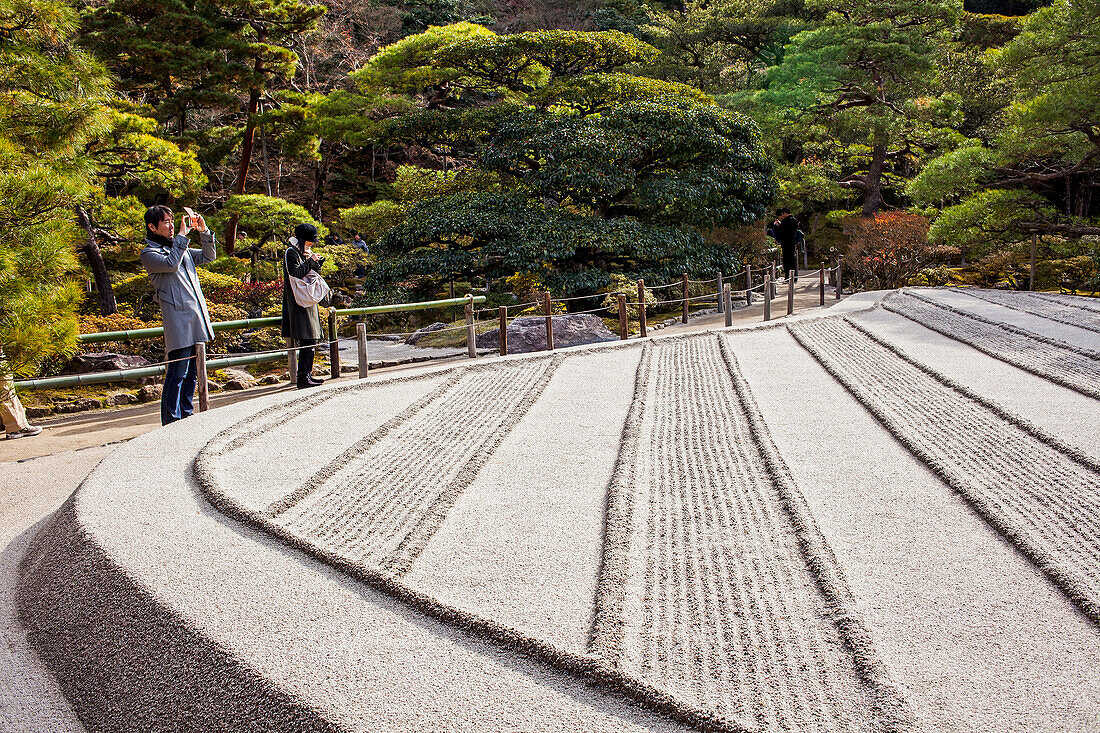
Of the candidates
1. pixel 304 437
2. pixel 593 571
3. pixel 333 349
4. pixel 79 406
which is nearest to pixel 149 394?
pixel 79 406

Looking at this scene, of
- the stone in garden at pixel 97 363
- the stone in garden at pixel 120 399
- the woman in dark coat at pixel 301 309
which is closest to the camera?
the woman in dark coat at pixel 301 309

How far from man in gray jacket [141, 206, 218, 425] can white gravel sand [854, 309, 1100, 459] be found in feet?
16.4

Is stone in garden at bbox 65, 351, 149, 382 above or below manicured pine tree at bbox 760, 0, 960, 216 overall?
below

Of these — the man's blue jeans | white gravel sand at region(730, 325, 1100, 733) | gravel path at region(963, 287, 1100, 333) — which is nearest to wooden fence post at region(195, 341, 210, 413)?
the man's blue jeans

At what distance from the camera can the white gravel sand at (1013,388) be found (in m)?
3.82

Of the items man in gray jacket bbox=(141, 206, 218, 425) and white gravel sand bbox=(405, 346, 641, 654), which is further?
man in gray jacket bbox=(141, 206, 218, 425)

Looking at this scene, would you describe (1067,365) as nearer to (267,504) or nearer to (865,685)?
(865,685)

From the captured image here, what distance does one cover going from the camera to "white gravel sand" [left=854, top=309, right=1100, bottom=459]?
12.5ft

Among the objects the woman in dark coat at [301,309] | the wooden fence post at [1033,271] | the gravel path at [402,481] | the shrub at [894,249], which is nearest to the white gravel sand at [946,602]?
the gravel path at [402,481]

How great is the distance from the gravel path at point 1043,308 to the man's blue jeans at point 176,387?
Result: 25.6 ft

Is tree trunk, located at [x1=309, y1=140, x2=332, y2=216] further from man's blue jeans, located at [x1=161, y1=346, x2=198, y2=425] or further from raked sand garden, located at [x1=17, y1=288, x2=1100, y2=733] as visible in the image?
raked sand garden, located at [x1=17, y1=288, x2=1100, y2=733]

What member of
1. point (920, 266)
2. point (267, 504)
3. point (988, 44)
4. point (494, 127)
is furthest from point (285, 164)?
point (988, 44)

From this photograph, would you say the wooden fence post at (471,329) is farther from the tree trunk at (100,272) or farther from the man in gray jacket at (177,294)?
the tree trunk at (100,272)

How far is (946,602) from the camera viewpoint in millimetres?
2189
